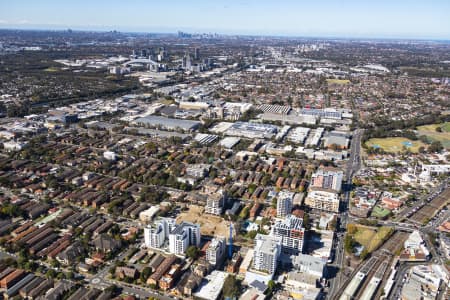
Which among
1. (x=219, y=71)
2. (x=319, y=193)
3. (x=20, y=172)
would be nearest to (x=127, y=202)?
(x=20, y=172)

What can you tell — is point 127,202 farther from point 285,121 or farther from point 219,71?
point 219,71

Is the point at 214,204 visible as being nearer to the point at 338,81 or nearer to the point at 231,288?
the point at 231,288

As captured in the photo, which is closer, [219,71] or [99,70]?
[99,70]

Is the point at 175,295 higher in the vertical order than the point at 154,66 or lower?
lower

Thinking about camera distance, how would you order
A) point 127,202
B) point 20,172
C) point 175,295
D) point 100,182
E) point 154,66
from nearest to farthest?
point 175,295 < point 127,202 < point 100,182 < point 20,172 < point 154,66

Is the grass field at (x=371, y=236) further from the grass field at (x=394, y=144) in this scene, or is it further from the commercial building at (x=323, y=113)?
the commercial building at (x=323, y=113)

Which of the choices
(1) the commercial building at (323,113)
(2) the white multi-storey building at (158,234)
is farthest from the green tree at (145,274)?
(1) the commercial building at (323,113)

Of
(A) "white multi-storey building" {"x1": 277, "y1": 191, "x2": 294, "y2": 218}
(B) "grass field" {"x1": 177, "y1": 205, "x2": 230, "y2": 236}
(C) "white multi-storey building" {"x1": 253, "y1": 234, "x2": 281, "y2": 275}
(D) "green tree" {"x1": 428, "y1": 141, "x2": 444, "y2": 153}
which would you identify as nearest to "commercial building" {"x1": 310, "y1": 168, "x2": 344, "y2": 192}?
(A) "white multi-storey building" {"x1": 277, "y1": 191, "x2": 294, "y2": 218}
